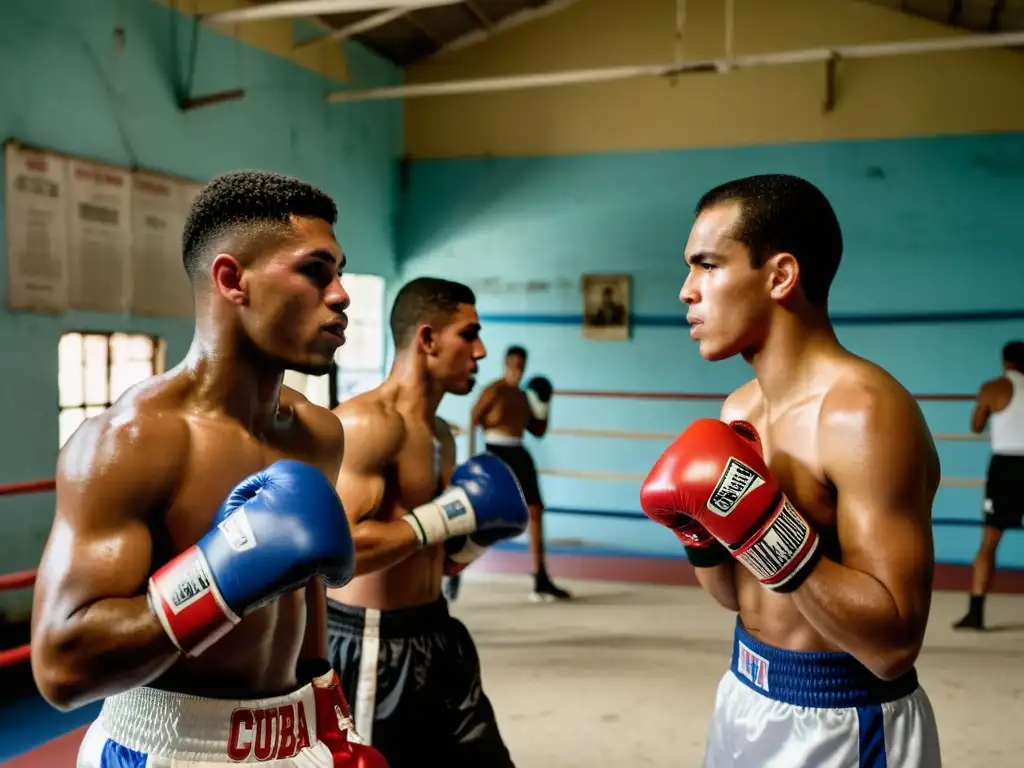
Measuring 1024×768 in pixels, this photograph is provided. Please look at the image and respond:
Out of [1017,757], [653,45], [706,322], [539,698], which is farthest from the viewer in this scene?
[653,45]

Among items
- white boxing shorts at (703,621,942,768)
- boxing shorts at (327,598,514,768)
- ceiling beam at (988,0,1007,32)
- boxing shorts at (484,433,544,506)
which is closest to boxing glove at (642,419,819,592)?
white boxing shorts at (703,621,942,768)

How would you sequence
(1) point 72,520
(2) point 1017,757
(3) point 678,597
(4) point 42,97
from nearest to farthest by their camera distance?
(1) point 72,520 → (2) point 1017,757 → (4) point 42,97 → (3) point 678,597

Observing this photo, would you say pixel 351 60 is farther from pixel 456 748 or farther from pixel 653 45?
pixel 456 748

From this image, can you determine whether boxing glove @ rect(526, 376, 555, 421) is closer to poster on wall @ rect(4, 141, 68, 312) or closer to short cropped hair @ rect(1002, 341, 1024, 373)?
short cropped hair @ rect(1002, 341, 1024, 373)

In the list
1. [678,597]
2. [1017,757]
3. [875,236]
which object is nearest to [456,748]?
[1017,757]

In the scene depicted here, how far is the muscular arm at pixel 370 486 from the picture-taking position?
1.90 metres

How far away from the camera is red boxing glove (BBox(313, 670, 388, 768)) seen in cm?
124

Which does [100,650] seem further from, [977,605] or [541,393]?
[541,393]

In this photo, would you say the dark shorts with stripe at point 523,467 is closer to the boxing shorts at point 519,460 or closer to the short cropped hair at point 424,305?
the boxing shorts at point 519,460

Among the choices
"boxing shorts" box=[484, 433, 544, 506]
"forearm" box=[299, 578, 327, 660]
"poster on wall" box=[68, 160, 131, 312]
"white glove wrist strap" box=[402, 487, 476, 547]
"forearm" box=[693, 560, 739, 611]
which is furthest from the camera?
"boxing shorts" box=[484, 433, 544, 506]

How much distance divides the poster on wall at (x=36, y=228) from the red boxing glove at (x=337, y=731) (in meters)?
2.95

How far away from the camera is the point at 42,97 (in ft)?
12.2

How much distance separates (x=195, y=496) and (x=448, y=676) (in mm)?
1033

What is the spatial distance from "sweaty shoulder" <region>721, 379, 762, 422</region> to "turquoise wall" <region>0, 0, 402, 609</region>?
3.05 meters
